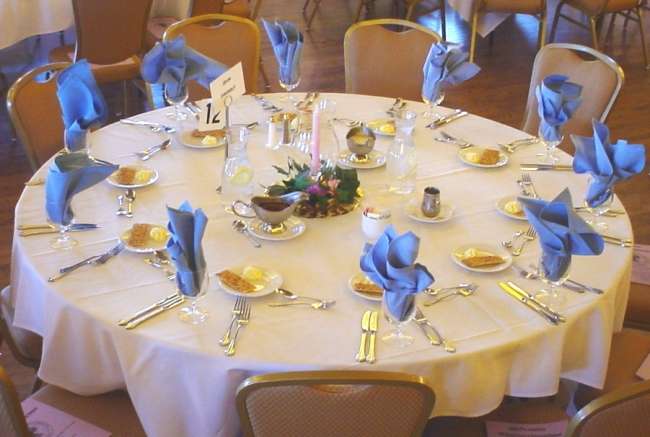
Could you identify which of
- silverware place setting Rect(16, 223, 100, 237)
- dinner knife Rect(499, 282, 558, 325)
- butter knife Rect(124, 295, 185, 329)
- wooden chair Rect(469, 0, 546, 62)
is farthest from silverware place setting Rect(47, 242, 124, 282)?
wooden chair Rect(469, 0, 546, 62)

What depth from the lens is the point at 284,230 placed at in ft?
6.12

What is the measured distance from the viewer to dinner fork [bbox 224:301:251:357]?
1469 millimetres

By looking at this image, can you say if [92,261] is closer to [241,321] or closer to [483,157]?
[241,321]

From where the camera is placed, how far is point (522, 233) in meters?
1.90

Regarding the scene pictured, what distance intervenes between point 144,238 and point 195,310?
11.8 inches

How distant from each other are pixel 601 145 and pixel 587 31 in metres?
4.47

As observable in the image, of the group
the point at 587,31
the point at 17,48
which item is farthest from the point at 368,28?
the point at 587,31

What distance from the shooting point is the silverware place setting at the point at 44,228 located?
1.82 m

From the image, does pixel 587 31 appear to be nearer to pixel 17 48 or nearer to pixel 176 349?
pixel 17 48

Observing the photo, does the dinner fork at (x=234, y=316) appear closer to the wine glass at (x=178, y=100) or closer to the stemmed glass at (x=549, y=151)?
the wine glass at (x=178, y=100)

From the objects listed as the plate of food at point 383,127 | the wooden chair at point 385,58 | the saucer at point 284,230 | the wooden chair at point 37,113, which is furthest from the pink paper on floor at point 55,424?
the wooden chair at point 385,58

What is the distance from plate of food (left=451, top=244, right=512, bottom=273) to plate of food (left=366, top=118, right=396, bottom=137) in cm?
70

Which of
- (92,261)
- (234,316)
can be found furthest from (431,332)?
(92,261)

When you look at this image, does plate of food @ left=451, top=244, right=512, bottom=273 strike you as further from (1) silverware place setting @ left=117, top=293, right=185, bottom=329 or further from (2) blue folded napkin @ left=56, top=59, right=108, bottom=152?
(2) blue folded napkin @ left=56, top=59, right=108, bottom=152
